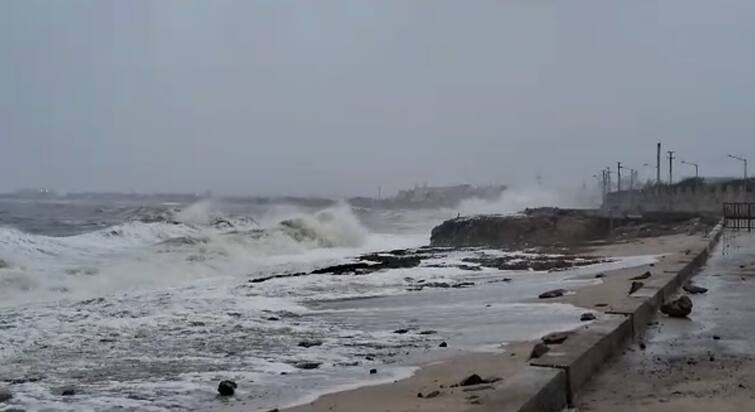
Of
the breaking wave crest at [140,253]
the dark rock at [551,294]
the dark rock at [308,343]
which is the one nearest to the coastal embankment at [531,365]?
the dark rock at [551,294]

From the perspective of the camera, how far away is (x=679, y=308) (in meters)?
9.12

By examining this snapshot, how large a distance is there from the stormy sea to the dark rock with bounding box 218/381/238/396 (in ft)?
0.26

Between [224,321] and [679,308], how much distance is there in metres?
6.15

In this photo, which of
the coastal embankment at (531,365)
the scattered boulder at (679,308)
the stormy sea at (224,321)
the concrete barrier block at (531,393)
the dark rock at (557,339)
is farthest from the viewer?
the scattered boulder at (679,308)

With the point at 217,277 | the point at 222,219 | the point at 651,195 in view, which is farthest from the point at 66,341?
the point at 651,195

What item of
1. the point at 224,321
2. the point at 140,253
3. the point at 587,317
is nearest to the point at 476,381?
the point at 587,317

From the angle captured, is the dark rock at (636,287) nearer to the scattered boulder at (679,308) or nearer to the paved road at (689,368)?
the paved road at (689,368)

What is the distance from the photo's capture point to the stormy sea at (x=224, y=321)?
7316 millimetres

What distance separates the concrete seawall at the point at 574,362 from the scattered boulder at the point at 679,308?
7.8 inches

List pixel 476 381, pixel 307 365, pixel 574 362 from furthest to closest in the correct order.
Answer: pixel 307 365 < pixel 476 381 < pixel 574 362

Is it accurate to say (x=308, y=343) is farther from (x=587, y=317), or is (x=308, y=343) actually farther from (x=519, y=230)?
(x=519, y=230)

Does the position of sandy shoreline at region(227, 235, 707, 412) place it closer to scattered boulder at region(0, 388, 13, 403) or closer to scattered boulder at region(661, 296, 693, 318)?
scattered boulder at region(661, 296, 693, 318)

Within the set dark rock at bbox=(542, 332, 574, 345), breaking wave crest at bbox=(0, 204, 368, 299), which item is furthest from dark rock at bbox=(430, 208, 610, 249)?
dark rock at bbox=(542, 332, 574, 345)

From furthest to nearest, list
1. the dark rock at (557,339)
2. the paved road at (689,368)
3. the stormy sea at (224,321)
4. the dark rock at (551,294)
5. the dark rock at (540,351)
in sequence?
the dark rock at (551,294)
the stormy sea at (224,321)
the dark rock at (557,339)
the dark rock at (540,351)
the paved road at (689,368)
